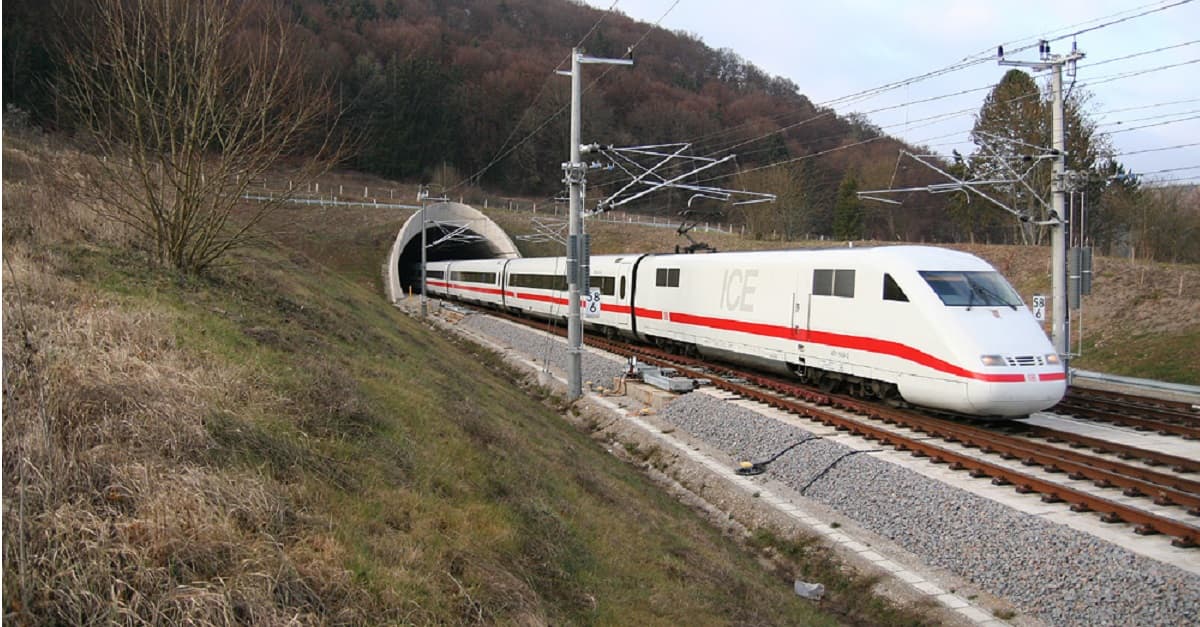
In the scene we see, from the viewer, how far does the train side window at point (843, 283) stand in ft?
47.5

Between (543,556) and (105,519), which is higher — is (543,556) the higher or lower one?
the lower one

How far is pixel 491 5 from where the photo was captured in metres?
112

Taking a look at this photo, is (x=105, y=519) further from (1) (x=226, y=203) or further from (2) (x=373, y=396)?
(1) (x=226, y=203)

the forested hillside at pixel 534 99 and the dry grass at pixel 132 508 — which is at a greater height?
the forested hillside at pixel 534 99

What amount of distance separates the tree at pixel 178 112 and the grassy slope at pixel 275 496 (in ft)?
5.91

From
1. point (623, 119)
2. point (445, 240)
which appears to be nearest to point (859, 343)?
point (445, 240)

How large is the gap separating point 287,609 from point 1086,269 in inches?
768

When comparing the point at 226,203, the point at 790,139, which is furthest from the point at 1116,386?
the point at 790,139

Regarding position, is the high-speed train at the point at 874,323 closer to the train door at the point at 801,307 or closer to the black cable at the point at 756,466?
the train door at the point at 801,307

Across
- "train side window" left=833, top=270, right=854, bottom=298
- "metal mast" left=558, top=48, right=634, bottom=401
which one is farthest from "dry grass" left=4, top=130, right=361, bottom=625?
"metal mast" left=558, top=48, right=634, bottom=401

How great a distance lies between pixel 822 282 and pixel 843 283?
0.66 m

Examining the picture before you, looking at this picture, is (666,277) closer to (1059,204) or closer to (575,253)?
(575,253)

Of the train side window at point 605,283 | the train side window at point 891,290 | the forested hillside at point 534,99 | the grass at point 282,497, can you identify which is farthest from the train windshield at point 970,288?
the forested hillside at point 534,99

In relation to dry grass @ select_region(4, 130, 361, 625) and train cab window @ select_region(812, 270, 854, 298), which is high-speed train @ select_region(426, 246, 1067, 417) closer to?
train cab window @ select_region(812, 270, 854, 298)
